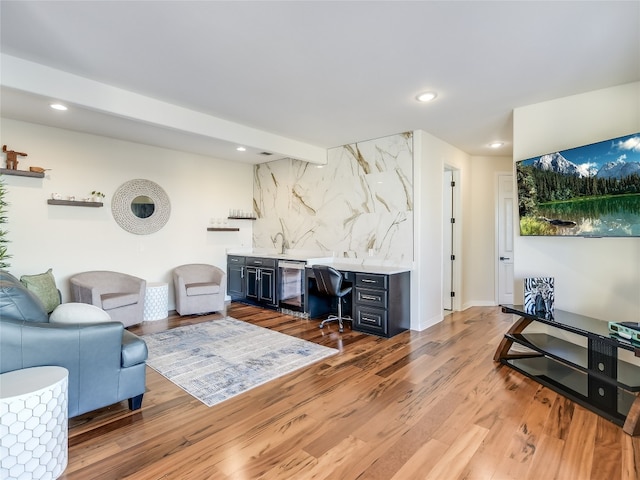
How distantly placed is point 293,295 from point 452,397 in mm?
2943

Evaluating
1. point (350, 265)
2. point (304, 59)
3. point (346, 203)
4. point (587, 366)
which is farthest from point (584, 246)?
point (304, 59)

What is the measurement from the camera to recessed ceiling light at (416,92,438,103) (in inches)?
125

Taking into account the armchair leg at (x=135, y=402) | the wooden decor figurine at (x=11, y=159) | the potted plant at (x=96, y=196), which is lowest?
the armchair leg at (x=135, y=402)

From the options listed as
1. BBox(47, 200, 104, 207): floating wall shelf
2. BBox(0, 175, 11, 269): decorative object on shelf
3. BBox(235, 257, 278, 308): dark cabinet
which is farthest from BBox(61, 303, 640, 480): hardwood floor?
BBox(47, 200, 104, 207): floating wall shelf

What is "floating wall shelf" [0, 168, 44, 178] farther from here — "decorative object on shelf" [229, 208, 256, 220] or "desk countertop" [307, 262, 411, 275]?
"desk countertop" [307, 262, 411, 275]

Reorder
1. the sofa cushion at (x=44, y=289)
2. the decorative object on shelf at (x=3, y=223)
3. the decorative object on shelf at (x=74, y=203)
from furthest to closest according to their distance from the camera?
the decorative object on shelf at (x=74, y=203) → the decorative object on shelf at (x=3, y=223) → the sofa cushion at (x=44, y=289)

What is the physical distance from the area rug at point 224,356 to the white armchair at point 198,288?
23.3 inches

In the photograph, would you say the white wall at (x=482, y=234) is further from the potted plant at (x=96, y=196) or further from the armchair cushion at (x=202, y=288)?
the potted plant at (x=96, y=196)

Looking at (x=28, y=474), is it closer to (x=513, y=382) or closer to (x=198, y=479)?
(x=198, y=479)

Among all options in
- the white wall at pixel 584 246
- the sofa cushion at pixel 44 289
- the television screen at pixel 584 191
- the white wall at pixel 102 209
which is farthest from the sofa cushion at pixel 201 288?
the television screen at pixel 584 191

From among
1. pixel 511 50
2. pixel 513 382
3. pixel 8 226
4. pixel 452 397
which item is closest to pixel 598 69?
pixel 511 50

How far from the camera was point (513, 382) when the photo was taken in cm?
285

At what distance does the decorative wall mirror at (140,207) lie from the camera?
16.0ft

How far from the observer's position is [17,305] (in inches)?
79.0
